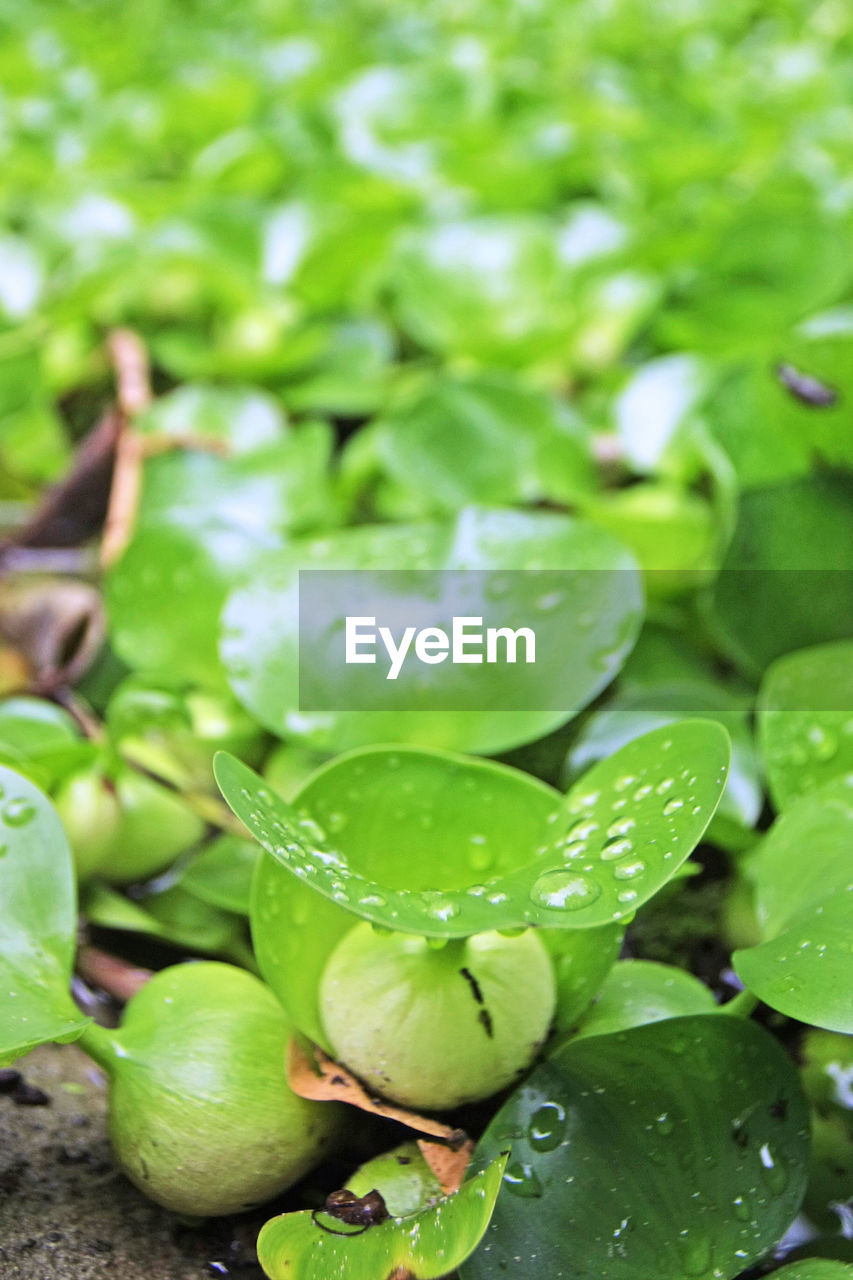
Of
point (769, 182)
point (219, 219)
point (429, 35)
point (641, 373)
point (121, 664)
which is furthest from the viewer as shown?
point (429, 35)

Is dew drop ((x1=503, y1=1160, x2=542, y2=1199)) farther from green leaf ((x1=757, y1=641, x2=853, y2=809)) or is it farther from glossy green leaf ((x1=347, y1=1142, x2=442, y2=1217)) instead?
green leaf ((x1=757, y1=641, x2=853, y2=809))

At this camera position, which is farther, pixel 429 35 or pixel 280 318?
pixel 429 35

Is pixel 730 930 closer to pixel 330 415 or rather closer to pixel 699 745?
pixel 699 745

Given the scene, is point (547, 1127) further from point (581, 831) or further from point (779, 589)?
point (779, 589)

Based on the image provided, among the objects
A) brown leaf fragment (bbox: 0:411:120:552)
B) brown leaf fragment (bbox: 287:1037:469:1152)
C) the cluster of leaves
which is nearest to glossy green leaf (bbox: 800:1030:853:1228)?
the cluster of leaves

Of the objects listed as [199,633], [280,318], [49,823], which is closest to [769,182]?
[280,318]

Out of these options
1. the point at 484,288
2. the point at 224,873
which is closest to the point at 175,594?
the point at 224,873

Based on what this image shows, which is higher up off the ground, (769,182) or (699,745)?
(699,745)
